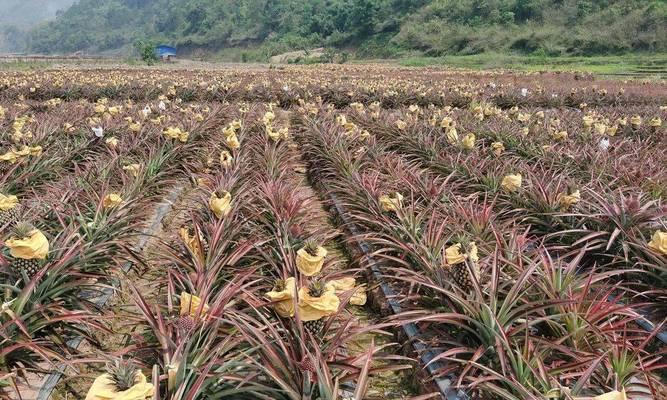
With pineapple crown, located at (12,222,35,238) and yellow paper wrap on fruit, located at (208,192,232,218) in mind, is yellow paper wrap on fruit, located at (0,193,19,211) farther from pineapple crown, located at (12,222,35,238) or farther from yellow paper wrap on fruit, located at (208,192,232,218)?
yellow paper wrap on fruit, located at (208,192,232,218)

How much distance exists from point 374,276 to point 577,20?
156 ft

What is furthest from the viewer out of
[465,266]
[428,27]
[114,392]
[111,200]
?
[428,27]

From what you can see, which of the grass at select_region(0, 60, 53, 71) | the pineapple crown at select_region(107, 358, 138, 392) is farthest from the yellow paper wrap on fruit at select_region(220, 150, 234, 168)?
the grass at select_region(0, 60, 53, 71)

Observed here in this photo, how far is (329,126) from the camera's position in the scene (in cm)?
691

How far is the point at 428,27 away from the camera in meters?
51.8

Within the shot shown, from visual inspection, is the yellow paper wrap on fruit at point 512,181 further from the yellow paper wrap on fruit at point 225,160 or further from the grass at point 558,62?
the grass at point 558,62

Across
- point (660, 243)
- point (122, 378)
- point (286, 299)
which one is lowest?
point (660, 243)

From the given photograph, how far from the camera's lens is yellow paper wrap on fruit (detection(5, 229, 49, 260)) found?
2.01 m

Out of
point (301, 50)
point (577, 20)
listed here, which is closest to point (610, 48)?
point (577, 20)

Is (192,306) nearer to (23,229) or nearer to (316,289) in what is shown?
(316,289)

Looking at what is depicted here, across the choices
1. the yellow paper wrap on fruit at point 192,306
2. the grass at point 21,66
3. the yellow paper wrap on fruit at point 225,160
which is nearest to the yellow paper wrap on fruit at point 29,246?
the yellow paper wrap on fruit at point 192,306

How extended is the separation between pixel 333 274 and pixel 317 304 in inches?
30.5

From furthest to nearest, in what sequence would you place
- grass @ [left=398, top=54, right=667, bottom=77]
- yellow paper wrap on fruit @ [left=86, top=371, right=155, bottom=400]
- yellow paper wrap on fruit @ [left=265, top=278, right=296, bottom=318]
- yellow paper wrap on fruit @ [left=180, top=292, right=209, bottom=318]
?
1. grass @ [left=398, top=54, right=667, bottom=77]
2. yellow paper wrap on fruit @ [left=180, top=292, right=209, bottom=318]
3. yellow paper wrap on fruit @ [left=265, top=278, right=296, bottom=318]
4. yellow paper wrap on fruit @ [left=86, top=371, right=155, bottom=400]

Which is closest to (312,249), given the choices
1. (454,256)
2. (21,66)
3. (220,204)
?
(454,256)
